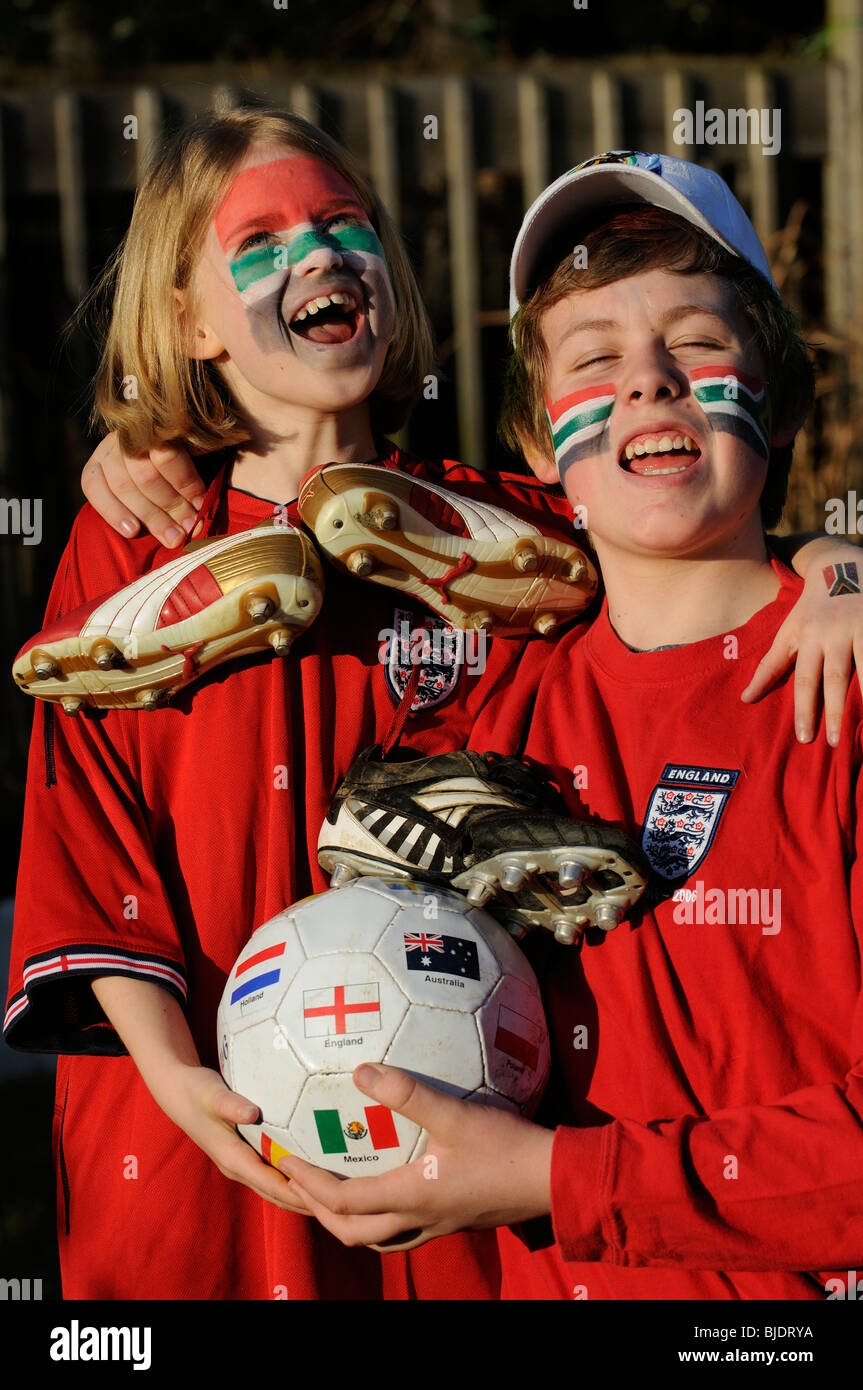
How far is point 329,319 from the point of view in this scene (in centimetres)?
274

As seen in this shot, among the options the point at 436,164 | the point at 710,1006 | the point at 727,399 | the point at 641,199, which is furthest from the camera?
the point at 436,164

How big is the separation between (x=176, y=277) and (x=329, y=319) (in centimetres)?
37

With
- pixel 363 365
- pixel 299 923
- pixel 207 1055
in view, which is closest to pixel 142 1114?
pixel 207 1055

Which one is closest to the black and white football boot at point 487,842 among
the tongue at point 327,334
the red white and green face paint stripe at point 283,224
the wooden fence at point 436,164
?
the tongue at point 327,334

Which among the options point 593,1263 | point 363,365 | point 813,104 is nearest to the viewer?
point 593,1263

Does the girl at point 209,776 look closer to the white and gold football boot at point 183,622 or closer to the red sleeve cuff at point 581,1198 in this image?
the white and gold football boot at point 183,622

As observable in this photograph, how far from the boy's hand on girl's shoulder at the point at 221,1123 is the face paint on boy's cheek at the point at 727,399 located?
1.36m

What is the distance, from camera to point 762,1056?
2133mm

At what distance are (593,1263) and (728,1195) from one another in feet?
1.01

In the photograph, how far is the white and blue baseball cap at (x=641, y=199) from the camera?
2.48m

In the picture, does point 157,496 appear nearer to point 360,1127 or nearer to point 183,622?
point 183,622

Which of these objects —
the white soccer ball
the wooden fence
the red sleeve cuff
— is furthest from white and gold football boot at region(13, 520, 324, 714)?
the wooden fence

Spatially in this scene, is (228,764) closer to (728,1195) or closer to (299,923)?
(299,923)

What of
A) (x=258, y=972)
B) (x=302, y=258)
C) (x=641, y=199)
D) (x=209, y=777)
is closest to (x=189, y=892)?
(x=209, y=777)
